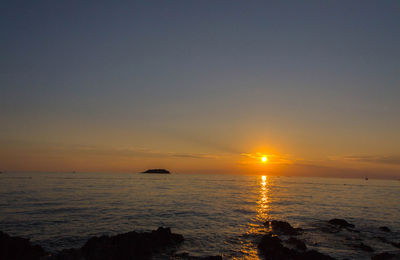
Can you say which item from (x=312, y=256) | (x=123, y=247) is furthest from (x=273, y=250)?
(x=123, y=247)

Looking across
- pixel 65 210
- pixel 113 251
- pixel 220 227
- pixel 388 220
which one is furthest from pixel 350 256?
pixel 65 210

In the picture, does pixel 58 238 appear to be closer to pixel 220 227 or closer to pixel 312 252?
pixel 220 227

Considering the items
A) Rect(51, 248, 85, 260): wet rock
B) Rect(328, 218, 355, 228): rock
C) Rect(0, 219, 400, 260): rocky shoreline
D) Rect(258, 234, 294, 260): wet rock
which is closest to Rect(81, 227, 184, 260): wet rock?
Rect(0, 219, 400, 260): rocky shoreline

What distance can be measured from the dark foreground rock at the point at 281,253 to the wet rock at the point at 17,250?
16728mm

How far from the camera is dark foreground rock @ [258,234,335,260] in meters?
17.7

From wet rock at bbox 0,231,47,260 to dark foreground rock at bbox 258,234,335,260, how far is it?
54.9 ft

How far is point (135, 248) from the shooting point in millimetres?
18531

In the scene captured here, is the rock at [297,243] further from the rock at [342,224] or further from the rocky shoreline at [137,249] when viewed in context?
the rock at [342,224]

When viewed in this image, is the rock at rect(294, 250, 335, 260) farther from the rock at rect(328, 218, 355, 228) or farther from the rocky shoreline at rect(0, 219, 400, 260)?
the rock at rect(328, 218, 355, 228)

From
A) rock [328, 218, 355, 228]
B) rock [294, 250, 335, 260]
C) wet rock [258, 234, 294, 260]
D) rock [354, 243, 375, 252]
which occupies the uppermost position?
rock [294, 250, 335, 260]

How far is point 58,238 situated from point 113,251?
9.00m

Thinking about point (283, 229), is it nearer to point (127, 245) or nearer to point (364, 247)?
point (364, 247)

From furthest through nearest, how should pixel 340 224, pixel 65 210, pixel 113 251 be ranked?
pixel 65 210, pixel 340 224, pixel 113 251

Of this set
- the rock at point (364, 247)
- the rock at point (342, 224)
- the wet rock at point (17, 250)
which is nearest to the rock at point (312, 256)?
the rock at point (364, 247)
